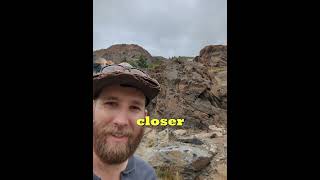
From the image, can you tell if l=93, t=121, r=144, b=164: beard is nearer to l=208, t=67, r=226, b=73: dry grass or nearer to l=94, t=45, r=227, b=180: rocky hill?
l=94, t=45, r=227, b=180: rocky hill

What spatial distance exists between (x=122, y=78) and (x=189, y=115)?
3.48 feet

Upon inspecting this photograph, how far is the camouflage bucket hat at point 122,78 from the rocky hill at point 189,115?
5.2 inches

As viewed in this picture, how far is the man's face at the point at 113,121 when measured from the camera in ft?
15.6

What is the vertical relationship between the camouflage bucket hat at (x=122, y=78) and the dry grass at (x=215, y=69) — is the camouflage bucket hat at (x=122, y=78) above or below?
below

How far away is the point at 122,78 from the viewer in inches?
187

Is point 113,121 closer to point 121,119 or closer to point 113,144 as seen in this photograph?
point 121,119

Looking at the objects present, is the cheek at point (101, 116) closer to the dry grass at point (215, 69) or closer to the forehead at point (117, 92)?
the forehead at point (117, 92)

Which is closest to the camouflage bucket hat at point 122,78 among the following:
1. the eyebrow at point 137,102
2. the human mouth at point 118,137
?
the eyebrow at point 137,102

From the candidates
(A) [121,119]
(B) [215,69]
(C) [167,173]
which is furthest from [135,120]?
(B) [215,69]

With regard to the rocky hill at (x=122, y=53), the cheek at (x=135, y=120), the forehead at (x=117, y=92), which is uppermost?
the rocky hill at (x=122, y=53)

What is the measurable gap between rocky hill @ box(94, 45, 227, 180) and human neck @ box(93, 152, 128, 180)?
33cm

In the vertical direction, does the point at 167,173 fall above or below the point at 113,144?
below
